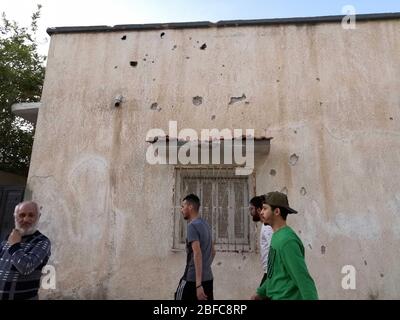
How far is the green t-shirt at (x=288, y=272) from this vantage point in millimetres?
1924

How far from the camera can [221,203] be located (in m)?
4.86

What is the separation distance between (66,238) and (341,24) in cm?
545

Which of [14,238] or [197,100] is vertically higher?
[197,100]

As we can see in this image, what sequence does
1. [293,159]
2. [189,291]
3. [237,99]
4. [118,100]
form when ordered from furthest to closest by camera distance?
1. [118,100]
2. [237,99]
3. [293,159]
4. [189,291]

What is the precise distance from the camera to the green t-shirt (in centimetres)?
192

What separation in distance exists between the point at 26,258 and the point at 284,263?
Result: 1.77 metres

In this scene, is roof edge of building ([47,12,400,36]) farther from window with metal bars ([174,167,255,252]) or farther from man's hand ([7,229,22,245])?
man's hand ([7,229,22,245])

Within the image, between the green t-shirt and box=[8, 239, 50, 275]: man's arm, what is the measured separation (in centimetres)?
165

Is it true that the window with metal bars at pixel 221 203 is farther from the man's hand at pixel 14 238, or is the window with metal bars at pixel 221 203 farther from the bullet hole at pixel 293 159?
the man's hand at pixel 14 238

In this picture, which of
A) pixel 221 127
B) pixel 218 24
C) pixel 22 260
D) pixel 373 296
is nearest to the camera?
pixel 22 260

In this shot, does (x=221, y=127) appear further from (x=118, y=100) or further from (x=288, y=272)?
(x=288, y=272)

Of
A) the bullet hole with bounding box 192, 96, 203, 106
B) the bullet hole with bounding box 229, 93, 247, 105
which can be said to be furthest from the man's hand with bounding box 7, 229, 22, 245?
the bullet hole with bounding box 229, 93, 247, 105

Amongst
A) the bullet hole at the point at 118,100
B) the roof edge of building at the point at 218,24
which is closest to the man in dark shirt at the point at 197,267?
Answer: the bullet hole at the point at 118,100

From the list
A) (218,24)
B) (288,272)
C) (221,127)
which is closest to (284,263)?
(288,272)
